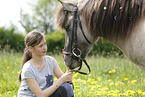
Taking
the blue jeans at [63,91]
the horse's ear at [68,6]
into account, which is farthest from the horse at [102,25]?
the blue jeans at [63,91]

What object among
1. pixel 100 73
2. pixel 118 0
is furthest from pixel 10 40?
pixel 118 0

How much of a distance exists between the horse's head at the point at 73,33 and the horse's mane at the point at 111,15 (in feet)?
0.29

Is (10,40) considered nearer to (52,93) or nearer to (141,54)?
(52,93)

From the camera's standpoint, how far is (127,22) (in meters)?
1.93

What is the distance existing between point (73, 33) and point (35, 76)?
77 cm

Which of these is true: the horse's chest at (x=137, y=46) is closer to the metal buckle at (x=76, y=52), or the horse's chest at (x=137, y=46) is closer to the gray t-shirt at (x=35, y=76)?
the metal buckle at (x=76, y=52)

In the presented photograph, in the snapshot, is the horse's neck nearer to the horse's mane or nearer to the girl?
the horse's mane

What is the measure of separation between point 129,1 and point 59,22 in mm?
980

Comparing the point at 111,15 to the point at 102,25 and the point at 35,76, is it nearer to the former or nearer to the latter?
the point at 102,25

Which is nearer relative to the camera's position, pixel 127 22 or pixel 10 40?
pixel 127 22

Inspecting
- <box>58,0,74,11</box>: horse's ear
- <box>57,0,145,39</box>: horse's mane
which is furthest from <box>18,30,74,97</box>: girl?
<box>57,0,145,39</box>: horse's mane

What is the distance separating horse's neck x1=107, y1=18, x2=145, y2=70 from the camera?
1.78 meters

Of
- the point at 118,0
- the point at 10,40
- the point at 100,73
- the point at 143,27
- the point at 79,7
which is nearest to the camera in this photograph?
the point at 143,27

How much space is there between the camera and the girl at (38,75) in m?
1.89
